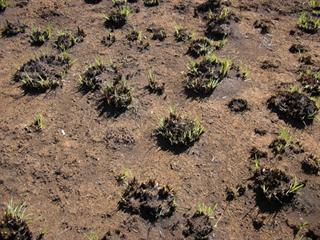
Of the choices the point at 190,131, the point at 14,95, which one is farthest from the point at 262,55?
the point at 14,95

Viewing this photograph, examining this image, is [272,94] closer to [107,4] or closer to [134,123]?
[134,123]

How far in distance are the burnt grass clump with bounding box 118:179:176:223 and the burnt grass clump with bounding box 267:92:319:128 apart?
2102mm

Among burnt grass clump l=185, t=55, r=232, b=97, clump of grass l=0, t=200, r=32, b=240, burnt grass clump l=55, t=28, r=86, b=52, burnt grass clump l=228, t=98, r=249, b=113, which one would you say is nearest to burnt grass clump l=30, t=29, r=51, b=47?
burnt grass clump l=55, t=28, r=86, b=52

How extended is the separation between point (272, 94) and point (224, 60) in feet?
3.16

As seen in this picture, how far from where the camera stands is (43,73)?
21.3 ft

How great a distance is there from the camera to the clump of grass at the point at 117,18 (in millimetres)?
7469

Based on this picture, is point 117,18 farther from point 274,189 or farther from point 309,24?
point 274,189

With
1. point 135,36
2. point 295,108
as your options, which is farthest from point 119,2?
point 295,108

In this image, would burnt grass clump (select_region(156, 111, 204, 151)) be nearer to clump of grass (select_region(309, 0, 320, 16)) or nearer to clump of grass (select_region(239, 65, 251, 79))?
clump of grass (select_region(239, 65, 251, 79))

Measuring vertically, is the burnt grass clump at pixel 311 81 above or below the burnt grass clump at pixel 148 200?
above

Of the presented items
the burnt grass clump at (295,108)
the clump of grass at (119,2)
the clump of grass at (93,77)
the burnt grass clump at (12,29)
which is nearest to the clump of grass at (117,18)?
the clump of grass at (119,2)

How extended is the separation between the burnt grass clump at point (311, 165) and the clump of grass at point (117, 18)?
4093 mm

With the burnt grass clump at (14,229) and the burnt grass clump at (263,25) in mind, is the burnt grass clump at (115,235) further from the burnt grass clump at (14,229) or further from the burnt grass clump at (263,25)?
the burnt grass clump at (263,25)

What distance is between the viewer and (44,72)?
21.4 ft
